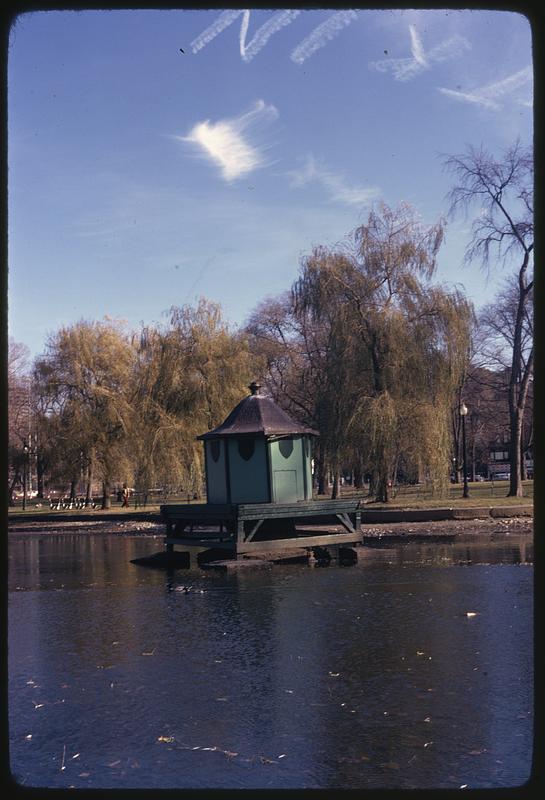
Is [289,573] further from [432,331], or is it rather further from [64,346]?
[64,346]

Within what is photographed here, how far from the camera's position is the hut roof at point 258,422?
68.7 feet

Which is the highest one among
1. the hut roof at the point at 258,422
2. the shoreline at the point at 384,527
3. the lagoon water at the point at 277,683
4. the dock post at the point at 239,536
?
the hut roof at the point at 258,422

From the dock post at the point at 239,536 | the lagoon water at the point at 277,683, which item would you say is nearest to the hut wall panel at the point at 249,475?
the dock post at the point at 239,536

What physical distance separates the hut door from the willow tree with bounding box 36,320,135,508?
64.6 feet

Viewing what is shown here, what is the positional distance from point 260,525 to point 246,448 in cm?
210

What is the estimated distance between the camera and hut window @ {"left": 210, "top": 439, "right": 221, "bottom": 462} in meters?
21.6

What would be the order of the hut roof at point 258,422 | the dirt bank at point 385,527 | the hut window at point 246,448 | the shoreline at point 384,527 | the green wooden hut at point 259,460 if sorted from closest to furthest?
the hut roof at point 258,422 → the green wooden hut at point 259,460 → the hut window at point 246,448 → the shoreline at point 384,527 → the dirt bank at point 385,527

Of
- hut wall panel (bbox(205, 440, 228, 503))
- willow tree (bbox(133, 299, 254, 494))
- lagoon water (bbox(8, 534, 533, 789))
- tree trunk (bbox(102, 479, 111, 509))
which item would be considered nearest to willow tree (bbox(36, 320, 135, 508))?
tree trunk (bbox(102, 479, 111, 509))

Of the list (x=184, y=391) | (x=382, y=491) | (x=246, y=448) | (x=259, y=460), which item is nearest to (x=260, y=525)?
(x=259, y=460)

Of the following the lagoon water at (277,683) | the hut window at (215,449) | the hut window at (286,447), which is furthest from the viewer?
the hut window at (215,449)

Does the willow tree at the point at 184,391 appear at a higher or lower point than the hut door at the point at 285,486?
higher

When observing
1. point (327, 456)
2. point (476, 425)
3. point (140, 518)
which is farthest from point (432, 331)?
point (476, 425)

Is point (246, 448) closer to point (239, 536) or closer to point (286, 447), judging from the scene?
point (286, 447)

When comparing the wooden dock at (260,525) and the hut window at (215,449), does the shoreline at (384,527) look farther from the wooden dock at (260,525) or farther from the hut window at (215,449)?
the hut window at (215,449)
